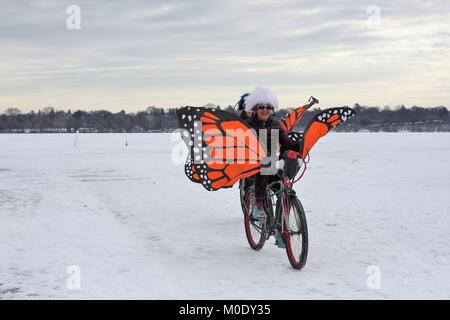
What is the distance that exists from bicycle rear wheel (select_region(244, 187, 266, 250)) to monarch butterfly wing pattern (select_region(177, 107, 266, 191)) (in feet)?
2.05

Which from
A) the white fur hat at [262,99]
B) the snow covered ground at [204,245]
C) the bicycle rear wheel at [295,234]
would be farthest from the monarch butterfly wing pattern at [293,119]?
the bicycle rear wheel at [295,234]

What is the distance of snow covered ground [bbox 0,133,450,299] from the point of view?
5.29 metres

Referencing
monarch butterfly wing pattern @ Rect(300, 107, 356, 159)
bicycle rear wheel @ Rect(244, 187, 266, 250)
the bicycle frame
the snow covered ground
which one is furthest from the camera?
bicycle rear wheel @ Rect(244, 187, 266, 250)

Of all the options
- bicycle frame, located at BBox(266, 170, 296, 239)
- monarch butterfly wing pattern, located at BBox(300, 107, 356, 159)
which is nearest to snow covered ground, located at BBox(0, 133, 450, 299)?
bicycle frame, located at BBox(266, 170, 296, 239)

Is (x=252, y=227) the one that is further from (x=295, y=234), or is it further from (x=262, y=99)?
(x=262, y=99)

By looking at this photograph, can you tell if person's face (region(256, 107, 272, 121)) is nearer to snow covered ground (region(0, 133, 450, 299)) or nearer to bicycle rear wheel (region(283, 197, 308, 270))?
bicycle rear wheel (region(283, 197, 308, 270))

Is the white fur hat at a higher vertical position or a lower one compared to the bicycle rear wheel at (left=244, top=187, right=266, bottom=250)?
higher

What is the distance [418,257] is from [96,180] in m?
10.3

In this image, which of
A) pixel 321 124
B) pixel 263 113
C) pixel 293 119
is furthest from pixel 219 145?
Result: pixel 293 119

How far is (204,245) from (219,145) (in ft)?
5.42

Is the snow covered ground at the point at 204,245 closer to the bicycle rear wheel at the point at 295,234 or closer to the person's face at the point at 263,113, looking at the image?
the bicycle rear wheel at the point at 295,234

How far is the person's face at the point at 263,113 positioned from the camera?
633 cm

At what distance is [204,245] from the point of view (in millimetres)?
7289

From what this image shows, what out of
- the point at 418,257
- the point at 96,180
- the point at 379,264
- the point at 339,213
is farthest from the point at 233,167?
the point at 96,180
